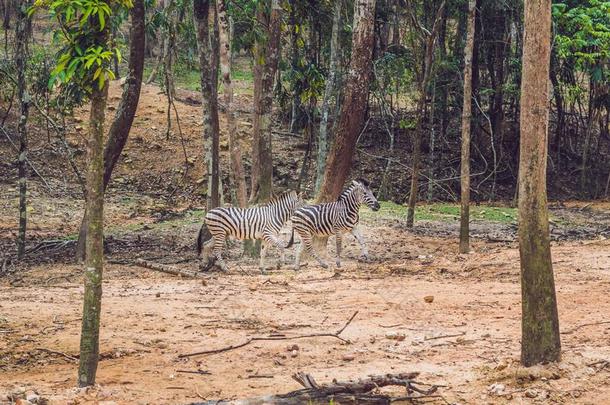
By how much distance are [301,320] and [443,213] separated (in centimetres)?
1328

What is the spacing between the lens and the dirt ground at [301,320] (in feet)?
29.7

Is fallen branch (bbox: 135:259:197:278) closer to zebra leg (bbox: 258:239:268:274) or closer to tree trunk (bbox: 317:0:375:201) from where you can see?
zebra leg (bbox: 258:239:268:274)

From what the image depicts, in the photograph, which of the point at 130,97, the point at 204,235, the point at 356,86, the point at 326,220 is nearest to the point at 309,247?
the point at 326,220

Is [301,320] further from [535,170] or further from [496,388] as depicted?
[535,170]

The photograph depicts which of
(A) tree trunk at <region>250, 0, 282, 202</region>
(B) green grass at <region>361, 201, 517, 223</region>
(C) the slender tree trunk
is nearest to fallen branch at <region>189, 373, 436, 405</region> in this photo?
(A) tree trunk at <region>250, 0, 282, 202</region>

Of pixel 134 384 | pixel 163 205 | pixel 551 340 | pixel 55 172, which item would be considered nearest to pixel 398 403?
pixel 551 340

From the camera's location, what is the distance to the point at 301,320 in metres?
11.8

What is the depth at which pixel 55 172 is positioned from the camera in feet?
91.3

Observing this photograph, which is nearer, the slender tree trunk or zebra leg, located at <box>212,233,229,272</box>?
zebra leg, located at <box>212,233,229,272</box>

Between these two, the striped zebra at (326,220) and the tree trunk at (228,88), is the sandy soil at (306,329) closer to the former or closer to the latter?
the striped zebra at (326,220)

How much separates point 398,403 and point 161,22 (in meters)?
11.6

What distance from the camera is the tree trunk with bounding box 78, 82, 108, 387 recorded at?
27.4 ft

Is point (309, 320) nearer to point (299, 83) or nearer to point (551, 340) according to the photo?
point (551, 340)

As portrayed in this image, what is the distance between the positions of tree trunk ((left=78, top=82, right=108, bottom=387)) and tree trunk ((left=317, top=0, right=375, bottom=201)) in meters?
8.77
